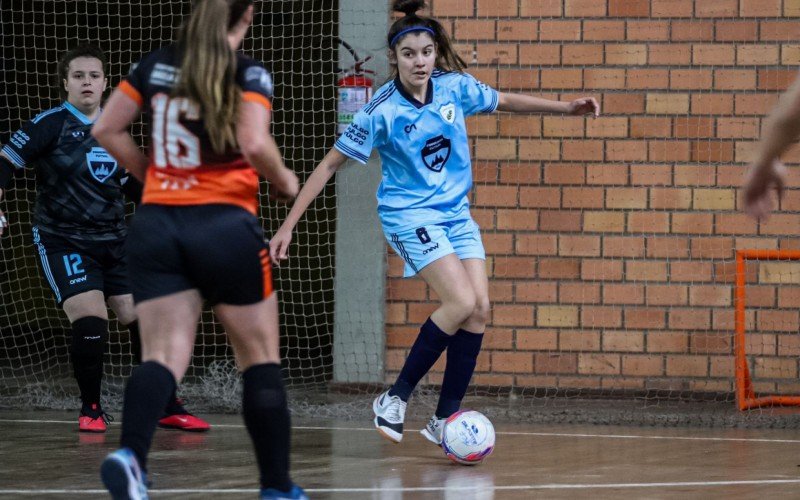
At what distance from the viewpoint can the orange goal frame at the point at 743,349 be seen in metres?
7.52

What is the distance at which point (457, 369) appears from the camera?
18.7ft

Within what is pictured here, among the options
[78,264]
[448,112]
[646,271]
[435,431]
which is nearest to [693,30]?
[646,271]

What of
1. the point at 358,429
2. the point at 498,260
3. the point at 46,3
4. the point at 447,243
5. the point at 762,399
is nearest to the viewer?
the point at 447,243

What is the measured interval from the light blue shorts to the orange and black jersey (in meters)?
2.05

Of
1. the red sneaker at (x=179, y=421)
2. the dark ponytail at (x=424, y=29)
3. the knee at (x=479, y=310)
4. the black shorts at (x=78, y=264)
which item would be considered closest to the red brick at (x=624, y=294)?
the dark ponytail at (x=424, y=29)

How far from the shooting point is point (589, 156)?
314 inches

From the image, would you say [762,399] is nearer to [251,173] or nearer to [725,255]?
[725,255]

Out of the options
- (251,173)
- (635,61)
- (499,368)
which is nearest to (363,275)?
(499,368)

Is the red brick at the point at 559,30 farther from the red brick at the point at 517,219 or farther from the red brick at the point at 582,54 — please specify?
the red brick at the point at 517,219

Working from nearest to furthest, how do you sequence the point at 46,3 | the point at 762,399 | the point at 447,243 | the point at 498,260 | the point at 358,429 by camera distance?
the point at 447,243
the point at 358,429
the point at 762,399
the point at 498,260
the point at 46,3

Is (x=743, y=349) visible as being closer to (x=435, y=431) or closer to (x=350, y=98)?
(x=435, y=431)

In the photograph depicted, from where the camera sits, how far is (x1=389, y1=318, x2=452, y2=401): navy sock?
Answer: 5688 mm

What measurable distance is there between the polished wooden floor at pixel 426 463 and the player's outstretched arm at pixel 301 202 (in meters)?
0.91

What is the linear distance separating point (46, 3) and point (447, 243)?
704cm
